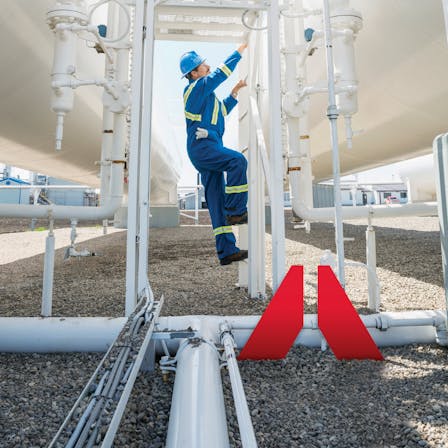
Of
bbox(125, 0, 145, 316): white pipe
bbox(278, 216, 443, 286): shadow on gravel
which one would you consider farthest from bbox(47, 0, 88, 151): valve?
bbox(278, 216, 443, 286): shadow on gravel

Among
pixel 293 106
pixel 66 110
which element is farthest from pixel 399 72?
pixel 66 110

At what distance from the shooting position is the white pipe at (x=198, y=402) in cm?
61

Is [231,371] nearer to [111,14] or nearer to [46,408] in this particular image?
[46,408]

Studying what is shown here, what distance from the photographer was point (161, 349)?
1166mm

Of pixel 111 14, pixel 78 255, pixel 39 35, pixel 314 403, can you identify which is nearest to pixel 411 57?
pixel 111 14

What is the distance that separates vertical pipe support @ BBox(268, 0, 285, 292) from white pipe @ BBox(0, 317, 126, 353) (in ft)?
2.01

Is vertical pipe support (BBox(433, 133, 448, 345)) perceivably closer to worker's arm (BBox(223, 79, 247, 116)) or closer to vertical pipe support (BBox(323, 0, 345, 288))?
vertical pipe support (BBox(323, 0, 345, 288))

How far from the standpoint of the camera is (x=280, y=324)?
3.84 feet

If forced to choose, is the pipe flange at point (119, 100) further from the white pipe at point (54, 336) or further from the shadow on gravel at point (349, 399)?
the shadow on gravel at point (349, 399)

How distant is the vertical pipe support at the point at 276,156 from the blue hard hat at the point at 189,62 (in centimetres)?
60

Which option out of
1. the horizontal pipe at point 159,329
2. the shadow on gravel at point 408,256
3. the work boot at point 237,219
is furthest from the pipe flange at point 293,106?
the shadow on gravel at point 408,256

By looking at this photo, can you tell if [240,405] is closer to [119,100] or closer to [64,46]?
[119,100]

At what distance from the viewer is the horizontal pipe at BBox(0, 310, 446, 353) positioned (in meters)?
1.19

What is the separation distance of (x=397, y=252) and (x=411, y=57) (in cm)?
179
